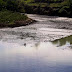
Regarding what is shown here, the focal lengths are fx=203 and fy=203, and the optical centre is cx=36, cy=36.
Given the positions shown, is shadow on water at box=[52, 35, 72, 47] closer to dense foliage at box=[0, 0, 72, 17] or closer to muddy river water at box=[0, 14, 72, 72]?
muddy river water at box=[0, 14, 72, 72]

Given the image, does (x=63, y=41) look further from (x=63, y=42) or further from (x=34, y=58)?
(x=34, y=58)

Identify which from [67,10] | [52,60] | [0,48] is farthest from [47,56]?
[67,10]

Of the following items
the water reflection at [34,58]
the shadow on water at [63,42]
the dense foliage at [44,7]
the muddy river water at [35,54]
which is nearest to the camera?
the water reflection at [34,58]

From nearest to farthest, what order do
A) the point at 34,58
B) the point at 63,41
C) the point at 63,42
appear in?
the point at 34,58
the point at 63,42
the point at 63,41

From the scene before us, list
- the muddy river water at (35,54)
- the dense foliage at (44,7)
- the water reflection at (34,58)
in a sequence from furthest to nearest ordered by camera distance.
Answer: the dense foliage at (44,7) < the muddy river water at (35,54) < the water reflection at (34,58)

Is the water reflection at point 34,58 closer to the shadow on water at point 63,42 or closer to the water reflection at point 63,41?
the shadow on water at point 63,42

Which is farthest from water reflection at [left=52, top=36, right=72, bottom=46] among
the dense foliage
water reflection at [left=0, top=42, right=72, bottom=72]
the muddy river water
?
the dense foliage

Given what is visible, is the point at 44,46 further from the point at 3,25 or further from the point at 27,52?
the point at 3,25

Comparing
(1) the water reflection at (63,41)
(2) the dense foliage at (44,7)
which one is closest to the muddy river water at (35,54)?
(1) the water reflection at (63,41)

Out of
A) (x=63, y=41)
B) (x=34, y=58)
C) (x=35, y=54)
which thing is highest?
(x=34, y=58)

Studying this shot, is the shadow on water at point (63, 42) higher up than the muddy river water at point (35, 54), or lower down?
lower down

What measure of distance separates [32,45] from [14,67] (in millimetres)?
7914

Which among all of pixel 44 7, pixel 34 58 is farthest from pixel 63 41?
pixel 44 7

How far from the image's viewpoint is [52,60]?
19.6m
